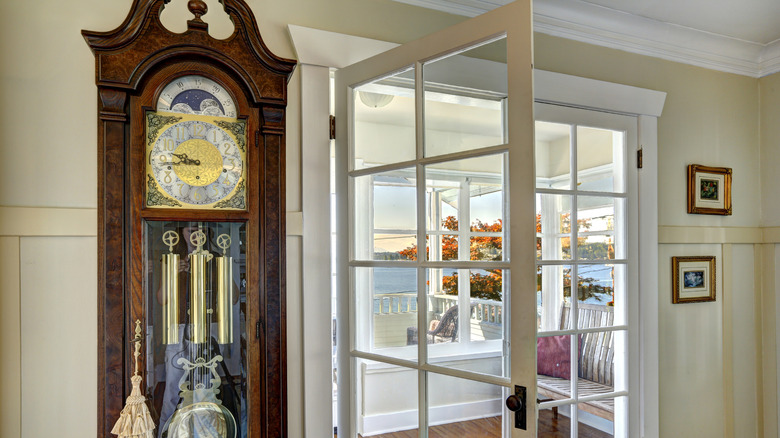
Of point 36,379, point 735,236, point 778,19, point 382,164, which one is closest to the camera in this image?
point 36,379

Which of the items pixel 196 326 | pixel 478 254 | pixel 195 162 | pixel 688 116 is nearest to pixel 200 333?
pixel 196 326

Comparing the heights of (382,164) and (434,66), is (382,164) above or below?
below

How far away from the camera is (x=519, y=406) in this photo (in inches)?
56.6

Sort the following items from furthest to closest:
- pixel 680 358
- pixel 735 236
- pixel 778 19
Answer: pixel 735 236 → pixel 680 358 → pixel 778 19

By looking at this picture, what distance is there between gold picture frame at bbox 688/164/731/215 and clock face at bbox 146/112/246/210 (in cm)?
247

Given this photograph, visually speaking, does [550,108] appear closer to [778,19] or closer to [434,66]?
[434,66]

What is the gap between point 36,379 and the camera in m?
1.58

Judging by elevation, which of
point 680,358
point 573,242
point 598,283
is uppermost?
point 573,242

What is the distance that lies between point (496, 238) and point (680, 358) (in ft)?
6.03

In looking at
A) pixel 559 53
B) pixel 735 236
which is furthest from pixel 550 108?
pixel 735 236

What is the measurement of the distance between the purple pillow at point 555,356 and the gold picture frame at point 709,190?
1.17m

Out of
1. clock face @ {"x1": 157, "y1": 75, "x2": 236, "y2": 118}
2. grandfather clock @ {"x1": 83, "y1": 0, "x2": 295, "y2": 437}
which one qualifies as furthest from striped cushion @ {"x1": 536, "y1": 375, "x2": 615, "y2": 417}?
clock face @ {"x1": 157, "y1": 75, "x2": 236, "y2": 118}

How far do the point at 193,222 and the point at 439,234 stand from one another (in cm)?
79

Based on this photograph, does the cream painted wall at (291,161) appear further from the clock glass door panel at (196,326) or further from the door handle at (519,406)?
the door handle at (519,406)
